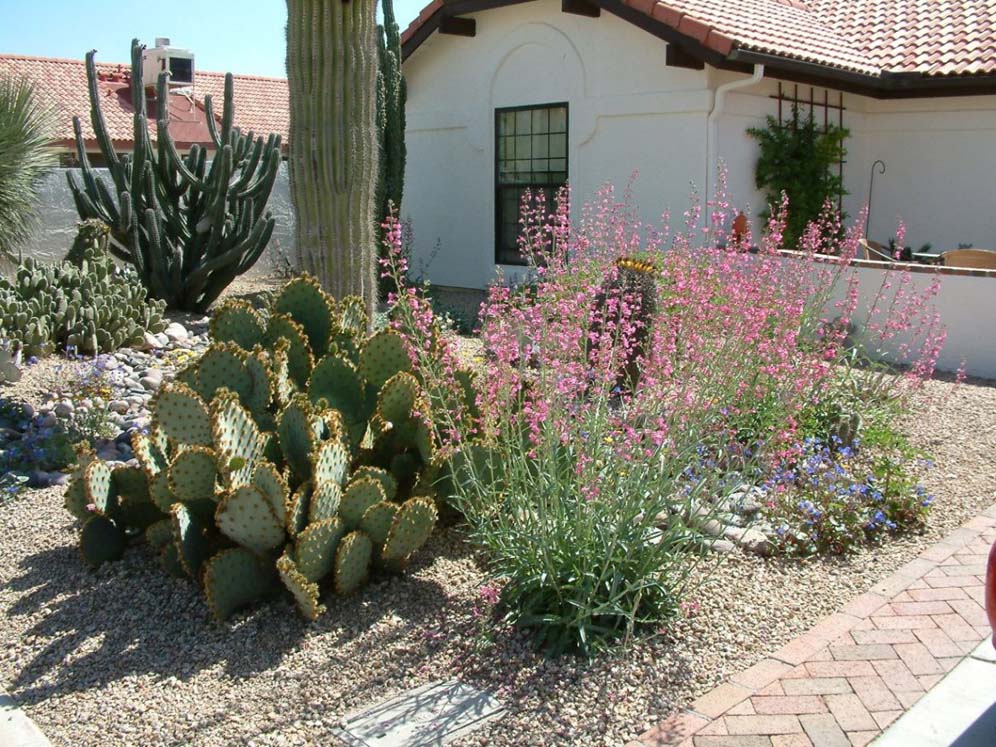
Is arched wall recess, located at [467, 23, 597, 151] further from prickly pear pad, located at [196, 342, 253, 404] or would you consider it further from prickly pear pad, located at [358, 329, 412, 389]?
prickly pear pad, located at [196, 342, 253, 404]

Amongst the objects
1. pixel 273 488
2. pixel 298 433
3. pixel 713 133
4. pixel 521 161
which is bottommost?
pixel 273 488

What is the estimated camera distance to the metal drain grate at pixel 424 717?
134 inches

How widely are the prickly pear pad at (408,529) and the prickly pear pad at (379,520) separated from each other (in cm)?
5

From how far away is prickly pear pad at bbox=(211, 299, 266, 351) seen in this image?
546cm

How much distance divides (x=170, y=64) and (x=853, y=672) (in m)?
24.2

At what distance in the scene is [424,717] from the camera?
3.53 metres

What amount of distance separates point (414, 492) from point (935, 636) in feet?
7.85

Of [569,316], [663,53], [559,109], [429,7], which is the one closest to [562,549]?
[569,316]

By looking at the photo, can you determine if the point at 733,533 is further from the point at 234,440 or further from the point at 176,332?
the point at 176,332

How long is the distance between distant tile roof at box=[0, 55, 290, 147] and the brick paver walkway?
811 inches

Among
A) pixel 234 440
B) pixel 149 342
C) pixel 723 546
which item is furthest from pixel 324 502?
pixel 149 342

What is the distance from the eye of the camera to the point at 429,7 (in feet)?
48.2

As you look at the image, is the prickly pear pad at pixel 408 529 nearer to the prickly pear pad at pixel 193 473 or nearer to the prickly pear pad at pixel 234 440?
the prickly pear pad at pixel 234 440

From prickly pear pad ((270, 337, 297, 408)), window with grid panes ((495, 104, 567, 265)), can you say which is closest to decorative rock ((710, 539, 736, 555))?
prickly pear pad ((270, 337, 297, 408))
